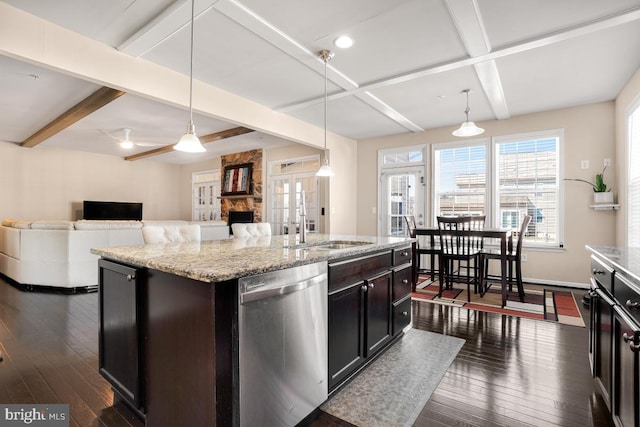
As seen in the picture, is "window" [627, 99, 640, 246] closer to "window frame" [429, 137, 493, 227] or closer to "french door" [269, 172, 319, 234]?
"window frame" [429, 137, 493, 227]

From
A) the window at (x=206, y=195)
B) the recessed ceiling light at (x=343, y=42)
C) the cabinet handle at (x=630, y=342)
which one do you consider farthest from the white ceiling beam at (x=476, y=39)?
the window at (x=206, y=195)

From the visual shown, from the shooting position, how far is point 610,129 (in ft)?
14.3

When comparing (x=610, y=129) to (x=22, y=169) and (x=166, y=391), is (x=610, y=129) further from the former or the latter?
(x=22, y=169)

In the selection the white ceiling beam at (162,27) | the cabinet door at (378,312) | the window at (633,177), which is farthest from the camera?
the window at (633,177)

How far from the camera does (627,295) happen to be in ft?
4.17

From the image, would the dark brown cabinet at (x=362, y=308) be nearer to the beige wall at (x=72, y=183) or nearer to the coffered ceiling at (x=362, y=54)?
the coffered ceiling at (x=362, y=54)

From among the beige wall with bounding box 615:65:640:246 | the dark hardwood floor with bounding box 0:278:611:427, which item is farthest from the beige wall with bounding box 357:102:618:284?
the dark hardwood floor with bounding box 0:278:611:427

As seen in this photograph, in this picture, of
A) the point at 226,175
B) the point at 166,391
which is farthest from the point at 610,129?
the point at 226,175

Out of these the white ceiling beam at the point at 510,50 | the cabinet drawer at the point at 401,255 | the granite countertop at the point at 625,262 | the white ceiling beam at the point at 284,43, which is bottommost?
the cabinet drawer at the point at 401,255

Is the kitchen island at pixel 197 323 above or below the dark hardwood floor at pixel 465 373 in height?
above

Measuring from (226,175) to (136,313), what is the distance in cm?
691

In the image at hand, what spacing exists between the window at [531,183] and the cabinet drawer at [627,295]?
4014 mm

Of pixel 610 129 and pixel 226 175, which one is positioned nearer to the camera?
pixel 610 129

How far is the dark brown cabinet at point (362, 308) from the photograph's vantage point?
1852 millimetres
